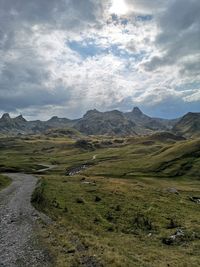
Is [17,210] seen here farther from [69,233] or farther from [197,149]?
[197,149]

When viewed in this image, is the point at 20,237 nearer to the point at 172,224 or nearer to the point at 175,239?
the point at 175,239

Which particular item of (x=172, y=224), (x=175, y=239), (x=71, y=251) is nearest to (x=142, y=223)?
(x=172, y=224)

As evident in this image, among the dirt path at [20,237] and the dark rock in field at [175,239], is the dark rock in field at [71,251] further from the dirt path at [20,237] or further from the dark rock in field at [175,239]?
the dark rock in field at [175,239]

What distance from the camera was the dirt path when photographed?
78.0 ft

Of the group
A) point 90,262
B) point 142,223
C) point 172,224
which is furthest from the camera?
point 142,223

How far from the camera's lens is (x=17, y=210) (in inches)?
1743

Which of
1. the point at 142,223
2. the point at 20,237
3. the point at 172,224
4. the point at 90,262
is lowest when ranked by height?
the point at 172,224

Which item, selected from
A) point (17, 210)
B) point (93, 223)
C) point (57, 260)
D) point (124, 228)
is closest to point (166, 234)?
point (124, 228)

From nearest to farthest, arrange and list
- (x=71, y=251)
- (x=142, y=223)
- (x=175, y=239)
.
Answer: (x=71, y=251)
(x=175, y=239)
(x=142, y=223)

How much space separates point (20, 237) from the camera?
30406 millimetres

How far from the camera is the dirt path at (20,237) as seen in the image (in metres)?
23.8

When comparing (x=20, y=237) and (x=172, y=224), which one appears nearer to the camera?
(x=20, y=237)

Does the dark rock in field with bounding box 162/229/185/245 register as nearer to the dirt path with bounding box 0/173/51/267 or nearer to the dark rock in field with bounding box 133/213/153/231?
the dark rock in field with bounding box 133/213/153/231

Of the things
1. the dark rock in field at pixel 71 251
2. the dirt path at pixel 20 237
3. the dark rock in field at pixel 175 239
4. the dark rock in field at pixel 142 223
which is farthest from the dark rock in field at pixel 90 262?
the dark rock in field at pixel 142 223
